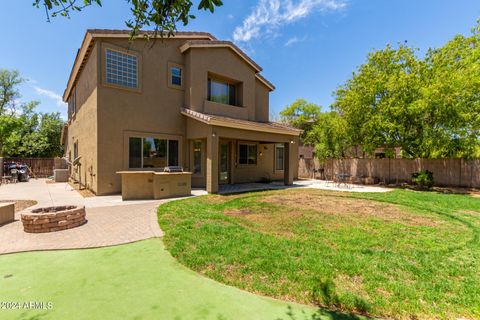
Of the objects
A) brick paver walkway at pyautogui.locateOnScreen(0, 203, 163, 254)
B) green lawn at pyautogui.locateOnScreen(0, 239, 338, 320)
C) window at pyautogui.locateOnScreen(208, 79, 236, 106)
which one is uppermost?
window at pyautogui.locateOnScreen(208, 79, 236, 106)

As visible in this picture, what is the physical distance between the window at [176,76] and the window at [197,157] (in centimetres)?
331

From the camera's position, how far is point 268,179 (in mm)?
16391

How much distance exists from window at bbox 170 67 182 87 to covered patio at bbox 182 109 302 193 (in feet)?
5.61

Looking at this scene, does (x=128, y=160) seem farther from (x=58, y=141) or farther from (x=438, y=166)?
(x=58, y=141)

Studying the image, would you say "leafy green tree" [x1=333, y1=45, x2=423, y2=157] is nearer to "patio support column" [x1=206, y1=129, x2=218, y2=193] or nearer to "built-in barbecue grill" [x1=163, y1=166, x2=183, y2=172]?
"patio support column" [x1=206, y1=129, x2=218, y2=193]

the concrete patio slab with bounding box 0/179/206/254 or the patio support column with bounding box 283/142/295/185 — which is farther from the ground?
the patio support column with bounding box 283/142/295/185

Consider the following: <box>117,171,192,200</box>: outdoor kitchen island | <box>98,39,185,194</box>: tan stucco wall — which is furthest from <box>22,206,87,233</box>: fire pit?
<box>98,39,185,194</box>: tan stucco wall

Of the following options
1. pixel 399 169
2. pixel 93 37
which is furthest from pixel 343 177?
pixel 93 37

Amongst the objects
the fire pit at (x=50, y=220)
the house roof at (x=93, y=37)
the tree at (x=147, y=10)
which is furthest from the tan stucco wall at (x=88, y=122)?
the tree at (x=147, y=10)

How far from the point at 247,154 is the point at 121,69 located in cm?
853

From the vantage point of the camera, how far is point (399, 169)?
16.0 m

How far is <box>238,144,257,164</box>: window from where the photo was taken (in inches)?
591

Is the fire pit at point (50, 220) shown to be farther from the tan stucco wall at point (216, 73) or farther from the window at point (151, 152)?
the tan stucco wall at point (216, 73)

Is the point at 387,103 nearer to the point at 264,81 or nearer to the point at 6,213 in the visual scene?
the point at 264,81
